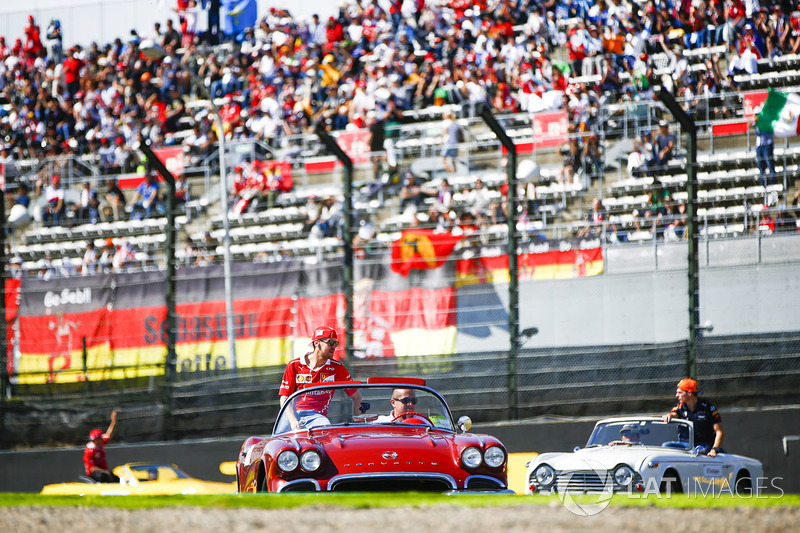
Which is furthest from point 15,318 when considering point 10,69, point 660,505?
point 10,69

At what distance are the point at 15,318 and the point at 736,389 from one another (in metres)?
7.79

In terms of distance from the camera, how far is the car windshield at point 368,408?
7.40 m

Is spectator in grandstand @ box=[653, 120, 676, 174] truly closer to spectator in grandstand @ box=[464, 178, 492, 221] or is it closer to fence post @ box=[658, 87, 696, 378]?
spectator in grandstand @ box=[464, 178, 492, 221]

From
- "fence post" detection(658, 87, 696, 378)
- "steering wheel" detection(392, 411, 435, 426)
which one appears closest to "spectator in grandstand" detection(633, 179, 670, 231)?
"fence post" detection(658, 87, 696, 378)

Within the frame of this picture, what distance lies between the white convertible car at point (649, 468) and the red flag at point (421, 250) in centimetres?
257

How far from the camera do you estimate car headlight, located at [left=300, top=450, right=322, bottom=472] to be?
6594 millimetres

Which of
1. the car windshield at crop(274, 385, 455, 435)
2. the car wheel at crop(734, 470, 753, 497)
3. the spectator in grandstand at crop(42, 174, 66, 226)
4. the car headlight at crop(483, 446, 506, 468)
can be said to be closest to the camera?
the car headlight at crop(483, 446, 506, 468)

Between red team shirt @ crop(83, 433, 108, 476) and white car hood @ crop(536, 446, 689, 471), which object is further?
red team shirt @ crop(83, 433, 108, 476)

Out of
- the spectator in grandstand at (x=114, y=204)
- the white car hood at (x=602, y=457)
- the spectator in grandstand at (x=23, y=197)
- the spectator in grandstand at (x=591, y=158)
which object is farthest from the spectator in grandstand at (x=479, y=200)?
the spectator in grandstand at (x=23, y=197)

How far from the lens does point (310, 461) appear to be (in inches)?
260

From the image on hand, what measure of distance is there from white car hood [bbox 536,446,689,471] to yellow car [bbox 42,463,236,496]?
3387 millimetres

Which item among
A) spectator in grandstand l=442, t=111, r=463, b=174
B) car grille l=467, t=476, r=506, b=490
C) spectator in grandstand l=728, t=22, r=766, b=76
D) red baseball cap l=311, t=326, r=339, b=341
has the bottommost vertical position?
car grille l=467, t=476, r=506, b=490

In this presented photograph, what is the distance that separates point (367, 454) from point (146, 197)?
13.6 m

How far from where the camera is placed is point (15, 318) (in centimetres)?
1209
